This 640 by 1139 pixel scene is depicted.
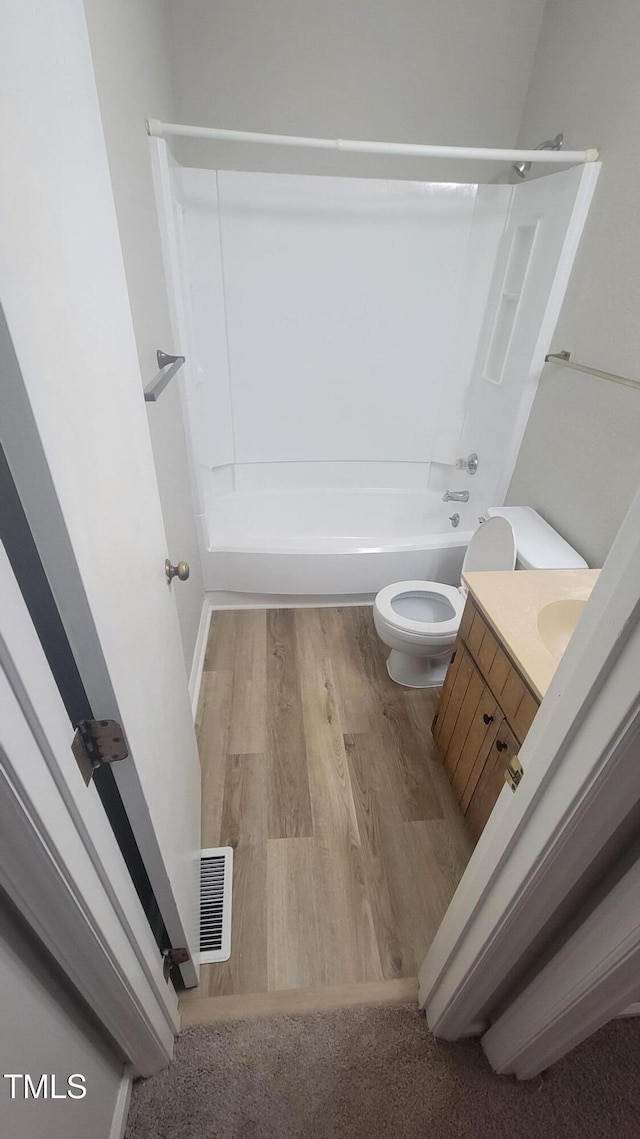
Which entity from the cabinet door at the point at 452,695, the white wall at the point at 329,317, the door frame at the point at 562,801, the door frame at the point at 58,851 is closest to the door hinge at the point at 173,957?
the door frame at the point at 58,851

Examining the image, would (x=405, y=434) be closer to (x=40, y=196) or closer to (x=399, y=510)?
(x=399, y=510)

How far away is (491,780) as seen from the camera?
1.38 metres

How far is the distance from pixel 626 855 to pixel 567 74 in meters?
2.50

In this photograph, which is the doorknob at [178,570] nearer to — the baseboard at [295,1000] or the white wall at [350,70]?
the baseboard at [295,1000]

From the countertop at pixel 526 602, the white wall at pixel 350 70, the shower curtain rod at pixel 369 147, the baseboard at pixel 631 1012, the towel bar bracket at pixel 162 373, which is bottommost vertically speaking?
the baseboard at pixel 631 1012

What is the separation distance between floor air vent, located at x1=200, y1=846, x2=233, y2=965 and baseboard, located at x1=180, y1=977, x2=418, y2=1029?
0.09 meters

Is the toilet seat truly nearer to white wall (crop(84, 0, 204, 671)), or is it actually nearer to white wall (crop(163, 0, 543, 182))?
white wall (crop(84, 0, 204, 671))

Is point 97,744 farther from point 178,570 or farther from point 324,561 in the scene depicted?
point 324,561

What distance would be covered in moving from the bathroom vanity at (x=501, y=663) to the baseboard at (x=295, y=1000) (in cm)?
46

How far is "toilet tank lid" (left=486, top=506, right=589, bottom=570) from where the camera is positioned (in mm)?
1641

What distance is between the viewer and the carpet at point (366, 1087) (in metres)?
1.06

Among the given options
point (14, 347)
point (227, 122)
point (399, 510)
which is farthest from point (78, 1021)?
point (227, 122)

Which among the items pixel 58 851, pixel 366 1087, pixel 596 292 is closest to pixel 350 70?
pixel 596 292

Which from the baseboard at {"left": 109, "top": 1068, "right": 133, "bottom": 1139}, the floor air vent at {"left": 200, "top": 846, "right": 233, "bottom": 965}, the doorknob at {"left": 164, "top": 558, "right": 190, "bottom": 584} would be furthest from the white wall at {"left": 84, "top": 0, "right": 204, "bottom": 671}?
the baseboard at {"left": 109, "top": 1068, "right": 133, "bottom": 1139}
